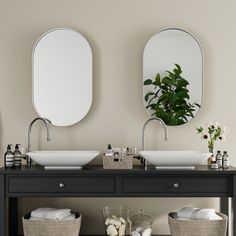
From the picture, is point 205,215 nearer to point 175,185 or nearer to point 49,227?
point 175,185

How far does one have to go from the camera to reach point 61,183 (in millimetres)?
2773

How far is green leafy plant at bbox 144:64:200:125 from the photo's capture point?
322 cm

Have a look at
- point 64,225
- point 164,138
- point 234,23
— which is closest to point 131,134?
point 164,138

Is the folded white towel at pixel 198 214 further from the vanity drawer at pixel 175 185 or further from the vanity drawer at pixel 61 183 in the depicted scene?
the vanity drawer at pixel 61 183

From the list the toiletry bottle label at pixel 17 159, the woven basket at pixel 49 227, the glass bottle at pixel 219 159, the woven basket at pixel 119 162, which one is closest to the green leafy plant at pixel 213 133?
→ the glass bottle at pixel 219 159

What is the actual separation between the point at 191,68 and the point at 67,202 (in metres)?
1.41

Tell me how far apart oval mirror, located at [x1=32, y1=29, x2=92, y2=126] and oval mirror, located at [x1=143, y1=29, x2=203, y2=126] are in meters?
0.46

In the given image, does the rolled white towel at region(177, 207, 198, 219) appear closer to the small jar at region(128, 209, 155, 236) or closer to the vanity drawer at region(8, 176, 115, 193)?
the small jar at region(128, 209, 155, 236)

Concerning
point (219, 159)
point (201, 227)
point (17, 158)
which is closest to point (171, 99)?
point (219, 159)

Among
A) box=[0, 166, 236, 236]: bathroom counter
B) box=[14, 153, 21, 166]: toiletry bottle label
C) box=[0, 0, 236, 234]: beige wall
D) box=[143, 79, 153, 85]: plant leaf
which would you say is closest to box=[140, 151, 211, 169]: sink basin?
box=[0, 166, 236, 236]: bathroom counter

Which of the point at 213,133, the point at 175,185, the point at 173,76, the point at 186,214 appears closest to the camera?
the point at 175,185

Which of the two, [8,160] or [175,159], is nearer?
[175,159]

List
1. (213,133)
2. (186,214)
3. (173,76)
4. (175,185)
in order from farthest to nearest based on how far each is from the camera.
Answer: (173,76) < (213,133) < (186,214) < (175,185)

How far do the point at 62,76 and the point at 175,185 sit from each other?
120 cm
